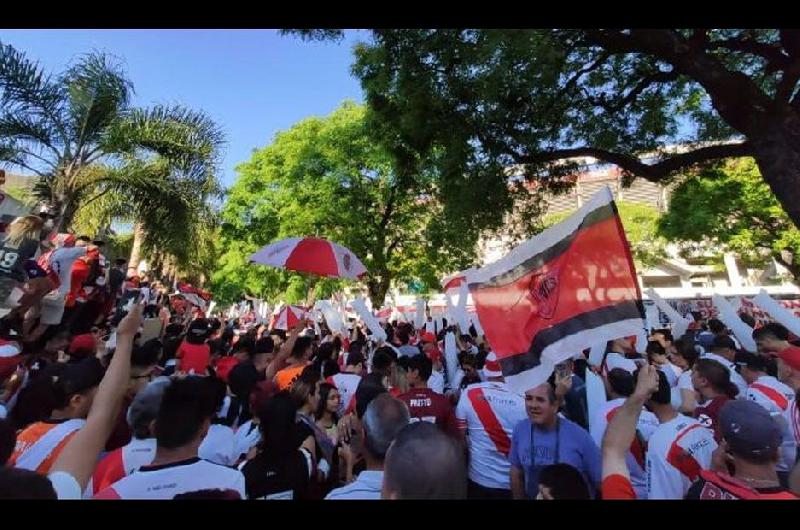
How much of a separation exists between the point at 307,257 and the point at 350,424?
3.58m

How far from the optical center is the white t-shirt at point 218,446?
350 centimetres

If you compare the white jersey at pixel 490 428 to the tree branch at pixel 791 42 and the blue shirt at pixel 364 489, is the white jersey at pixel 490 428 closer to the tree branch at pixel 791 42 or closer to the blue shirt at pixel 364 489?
the blue shirt at pixel 364 489

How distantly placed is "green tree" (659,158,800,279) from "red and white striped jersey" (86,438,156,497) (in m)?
20.9

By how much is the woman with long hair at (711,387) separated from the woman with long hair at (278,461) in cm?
317

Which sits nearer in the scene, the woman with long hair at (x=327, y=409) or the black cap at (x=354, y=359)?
the woman with long hair at (x=327, y=409)

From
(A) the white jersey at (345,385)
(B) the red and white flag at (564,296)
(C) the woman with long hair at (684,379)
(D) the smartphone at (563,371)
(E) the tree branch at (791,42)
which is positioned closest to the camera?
(B) the red and white flag at (564,296)

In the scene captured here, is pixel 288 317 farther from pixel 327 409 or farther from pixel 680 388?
pixel 680 388

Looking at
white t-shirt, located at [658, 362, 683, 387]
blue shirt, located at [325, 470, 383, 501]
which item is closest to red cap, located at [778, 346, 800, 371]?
white t-shirt, located at [658, 362, 683, 387]

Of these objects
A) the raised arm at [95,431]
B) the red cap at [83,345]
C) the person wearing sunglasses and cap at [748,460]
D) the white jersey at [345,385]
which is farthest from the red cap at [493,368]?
the red cap at [83,345]

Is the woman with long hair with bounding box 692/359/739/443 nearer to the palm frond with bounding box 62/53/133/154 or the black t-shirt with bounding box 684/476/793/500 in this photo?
the black t-shirt with bounding box 684/476/793/500

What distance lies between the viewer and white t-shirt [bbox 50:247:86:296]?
6.71 m

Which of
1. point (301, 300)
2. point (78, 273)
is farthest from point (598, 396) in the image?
point (301, 300)

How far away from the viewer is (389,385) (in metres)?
6.24
